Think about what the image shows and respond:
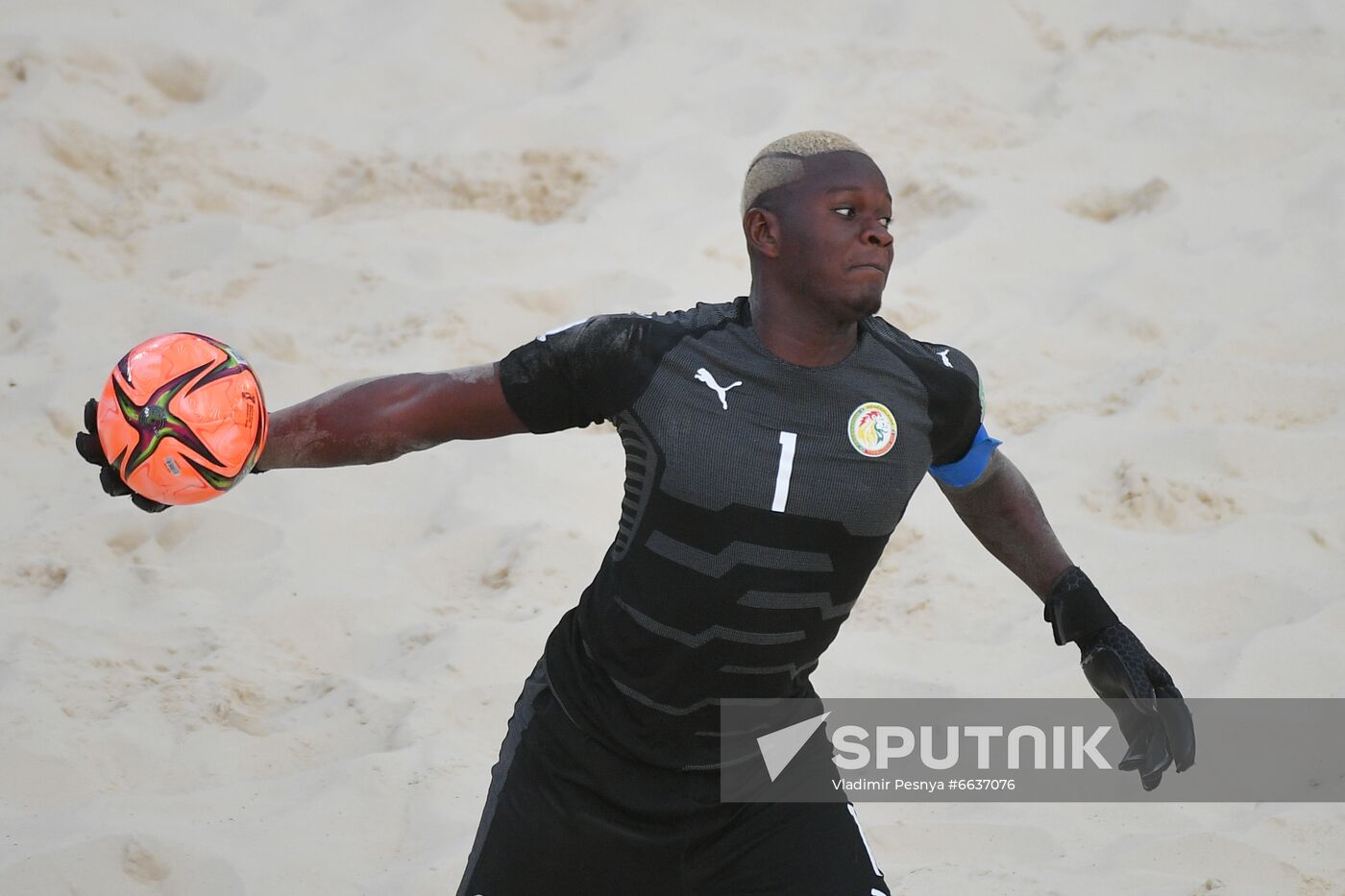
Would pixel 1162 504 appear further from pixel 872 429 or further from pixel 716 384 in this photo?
pixel 716 384

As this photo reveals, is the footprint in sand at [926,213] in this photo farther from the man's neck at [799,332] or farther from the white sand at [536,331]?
the man's neck at [799,332]

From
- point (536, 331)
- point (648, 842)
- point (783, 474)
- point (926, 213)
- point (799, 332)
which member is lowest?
point (648, 842)

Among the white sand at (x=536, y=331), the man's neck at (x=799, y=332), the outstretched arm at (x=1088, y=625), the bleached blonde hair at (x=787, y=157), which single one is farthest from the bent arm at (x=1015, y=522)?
the white sand at (x=536, y=331)

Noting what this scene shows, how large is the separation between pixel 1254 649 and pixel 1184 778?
0.54 m

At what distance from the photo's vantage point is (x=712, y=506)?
291cm

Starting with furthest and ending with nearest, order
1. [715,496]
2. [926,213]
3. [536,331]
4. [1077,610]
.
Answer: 1. [926,213]
2. [536,331]
3. [1077,610]
4. [715,496]

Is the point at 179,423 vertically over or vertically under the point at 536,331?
under

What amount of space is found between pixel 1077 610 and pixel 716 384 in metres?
0.90

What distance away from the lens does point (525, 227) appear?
6.43 meters

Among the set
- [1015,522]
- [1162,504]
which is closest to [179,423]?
[1015,522]

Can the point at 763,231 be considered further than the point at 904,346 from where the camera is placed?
No

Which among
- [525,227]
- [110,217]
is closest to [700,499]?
[525,227]

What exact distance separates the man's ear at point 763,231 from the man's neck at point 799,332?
3.3 inches

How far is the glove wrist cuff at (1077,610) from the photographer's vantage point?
3.24 meters
